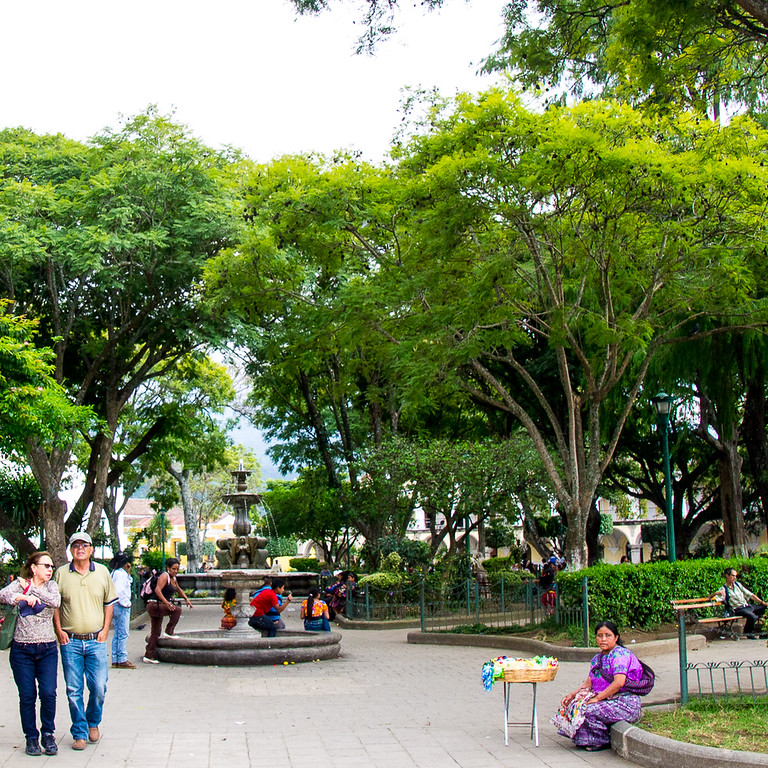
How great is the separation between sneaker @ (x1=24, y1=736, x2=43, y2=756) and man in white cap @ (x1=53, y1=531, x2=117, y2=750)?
33cm

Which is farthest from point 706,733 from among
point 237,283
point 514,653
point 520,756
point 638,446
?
point 638,446

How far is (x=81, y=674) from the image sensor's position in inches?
298

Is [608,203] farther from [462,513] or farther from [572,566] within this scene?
[462,513]

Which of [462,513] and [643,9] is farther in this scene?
[462,513]

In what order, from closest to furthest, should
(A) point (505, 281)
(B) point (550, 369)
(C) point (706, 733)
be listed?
(C) point (706, 733) → (A) point (505, 281) → (B) point (550, 369)

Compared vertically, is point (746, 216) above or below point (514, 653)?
above

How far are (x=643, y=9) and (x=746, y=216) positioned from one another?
4975 mm

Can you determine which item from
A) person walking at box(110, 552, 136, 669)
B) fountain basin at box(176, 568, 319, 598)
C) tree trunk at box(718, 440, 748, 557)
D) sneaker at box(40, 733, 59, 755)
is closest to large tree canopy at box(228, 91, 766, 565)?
person walking at box(110, 552, 136, 669)

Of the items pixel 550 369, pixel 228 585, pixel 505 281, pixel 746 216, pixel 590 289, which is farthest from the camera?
pixel 550 369

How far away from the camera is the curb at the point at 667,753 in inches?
247

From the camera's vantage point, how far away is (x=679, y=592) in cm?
1571

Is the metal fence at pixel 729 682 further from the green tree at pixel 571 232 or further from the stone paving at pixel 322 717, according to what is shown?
the green tree at pixel 571 232

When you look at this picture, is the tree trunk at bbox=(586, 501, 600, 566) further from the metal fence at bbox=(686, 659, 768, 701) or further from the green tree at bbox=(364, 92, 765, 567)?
the metal fence at bbox=(686, 659, 768, 701)

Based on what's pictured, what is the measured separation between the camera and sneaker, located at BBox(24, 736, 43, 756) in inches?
282
